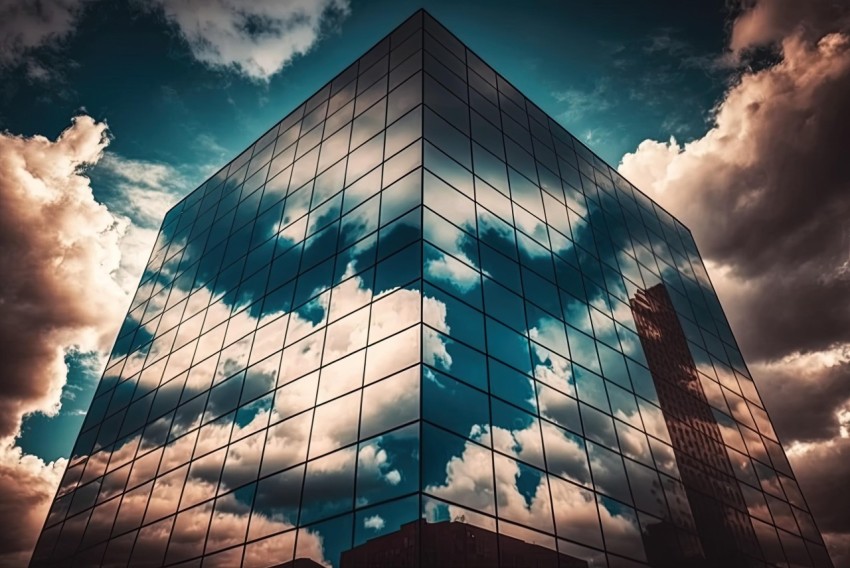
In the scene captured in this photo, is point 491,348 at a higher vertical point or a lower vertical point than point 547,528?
higher

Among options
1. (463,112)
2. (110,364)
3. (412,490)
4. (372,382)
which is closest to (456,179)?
(463,112)

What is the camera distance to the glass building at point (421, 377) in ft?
51.4

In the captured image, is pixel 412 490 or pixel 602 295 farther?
pixel 602 295

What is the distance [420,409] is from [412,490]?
225cm

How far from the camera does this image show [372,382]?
16672 millimetres

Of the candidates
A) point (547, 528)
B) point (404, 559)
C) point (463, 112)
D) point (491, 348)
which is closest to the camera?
point (404, 559)

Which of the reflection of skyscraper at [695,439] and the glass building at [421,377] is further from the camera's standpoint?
the reflection of skyscraper at [695,439]

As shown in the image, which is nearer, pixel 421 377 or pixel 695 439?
pixel 421 377

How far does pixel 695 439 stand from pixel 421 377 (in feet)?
60.5

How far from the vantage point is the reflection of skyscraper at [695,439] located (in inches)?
917

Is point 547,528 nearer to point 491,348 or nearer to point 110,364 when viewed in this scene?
point 491,348

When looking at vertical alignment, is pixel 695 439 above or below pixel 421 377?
above

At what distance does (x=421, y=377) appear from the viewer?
1564 cm

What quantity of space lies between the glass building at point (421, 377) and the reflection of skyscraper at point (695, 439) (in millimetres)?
161
